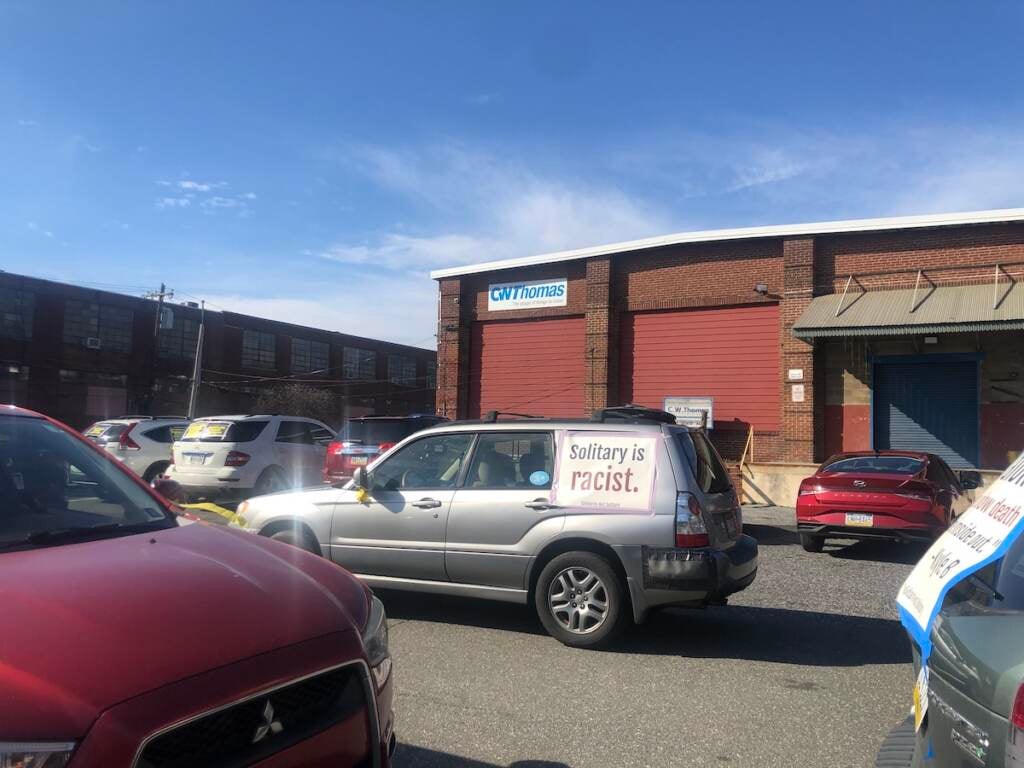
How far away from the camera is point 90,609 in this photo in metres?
2.27

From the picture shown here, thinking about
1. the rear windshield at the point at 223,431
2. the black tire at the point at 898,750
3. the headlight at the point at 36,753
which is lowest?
the black tire at the point at 898,750

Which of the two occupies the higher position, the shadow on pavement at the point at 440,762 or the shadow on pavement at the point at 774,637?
the shadow on pavement at the point at 440,762

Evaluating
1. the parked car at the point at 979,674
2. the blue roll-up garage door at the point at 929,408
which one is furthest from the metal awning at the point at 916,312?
the parked car at the point at 979,674

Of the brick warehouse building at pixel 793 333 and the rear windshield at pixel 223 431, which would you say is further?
the brick warehouse building at pixel 793 333

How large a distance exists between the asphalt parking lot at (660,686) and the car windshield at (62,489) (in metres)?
1.78

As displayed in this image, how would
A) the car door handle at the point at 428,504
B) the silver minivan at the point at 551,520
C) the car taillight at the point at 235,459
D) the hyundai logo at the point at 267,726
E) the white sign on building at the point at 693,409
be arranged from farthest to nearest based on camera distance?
the white sign on building at the point at 693,409 → the car taillight at the point at 235,459 → the car door handle at the point at 428,504 → the silver minivan at the point at 551,520 → the hyundai logo at the point at 267,726

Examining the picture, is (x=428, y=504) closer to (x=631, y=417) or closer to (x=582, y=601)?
(x=582, y=601)

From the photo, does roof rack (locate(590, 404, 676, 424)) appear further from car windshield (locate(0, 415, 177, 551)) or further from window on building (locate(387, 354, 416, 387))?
window on building (locate(387, 354, 416, 387))

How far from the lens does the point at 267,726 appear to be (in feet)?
7.18

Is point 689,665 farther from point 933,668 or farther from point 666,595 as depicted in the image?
point 933,668

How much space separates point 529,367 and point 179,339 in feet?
113

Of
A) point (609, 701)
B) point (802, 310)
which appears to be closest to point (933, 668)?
point (609, 701)

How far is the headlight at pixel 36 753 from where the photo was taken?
176 centimetres

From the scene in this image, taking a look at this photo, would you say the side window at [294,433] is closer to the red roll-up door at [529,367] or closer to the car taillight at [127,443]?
the car taillight at [127,443]
